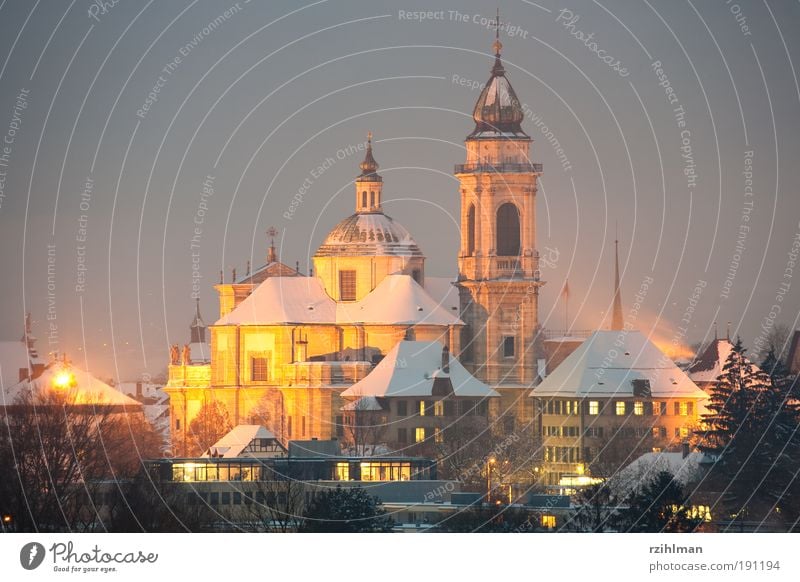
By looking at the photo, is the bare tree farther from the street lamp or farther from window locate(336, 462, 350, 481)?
the street lamp

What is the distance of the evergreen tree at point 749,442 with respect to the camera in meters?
156

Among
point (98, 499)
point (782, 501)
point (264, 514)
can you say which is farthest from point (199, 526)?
point (782, 501)

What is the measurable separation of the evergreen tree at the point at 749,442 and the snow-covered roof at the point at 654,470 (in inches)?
41.5

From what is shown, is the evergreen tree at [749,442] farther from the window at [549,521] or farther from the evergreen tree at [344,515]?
the evergreen tree at [344,515]

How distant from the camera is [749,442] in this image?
168000 millimetres

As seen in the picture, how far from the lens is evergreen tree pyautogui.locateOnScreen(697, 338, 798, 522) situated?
156 m

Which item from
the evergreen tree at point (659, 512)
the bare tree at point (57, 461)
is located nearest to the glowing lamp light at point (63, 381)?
the bare tree at point (57, 461)

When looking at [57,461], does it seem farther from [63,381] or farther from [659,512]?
[63,381]

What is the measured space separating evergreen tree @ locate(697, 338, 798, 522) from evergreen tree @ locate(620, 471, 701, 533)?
4.21 m
